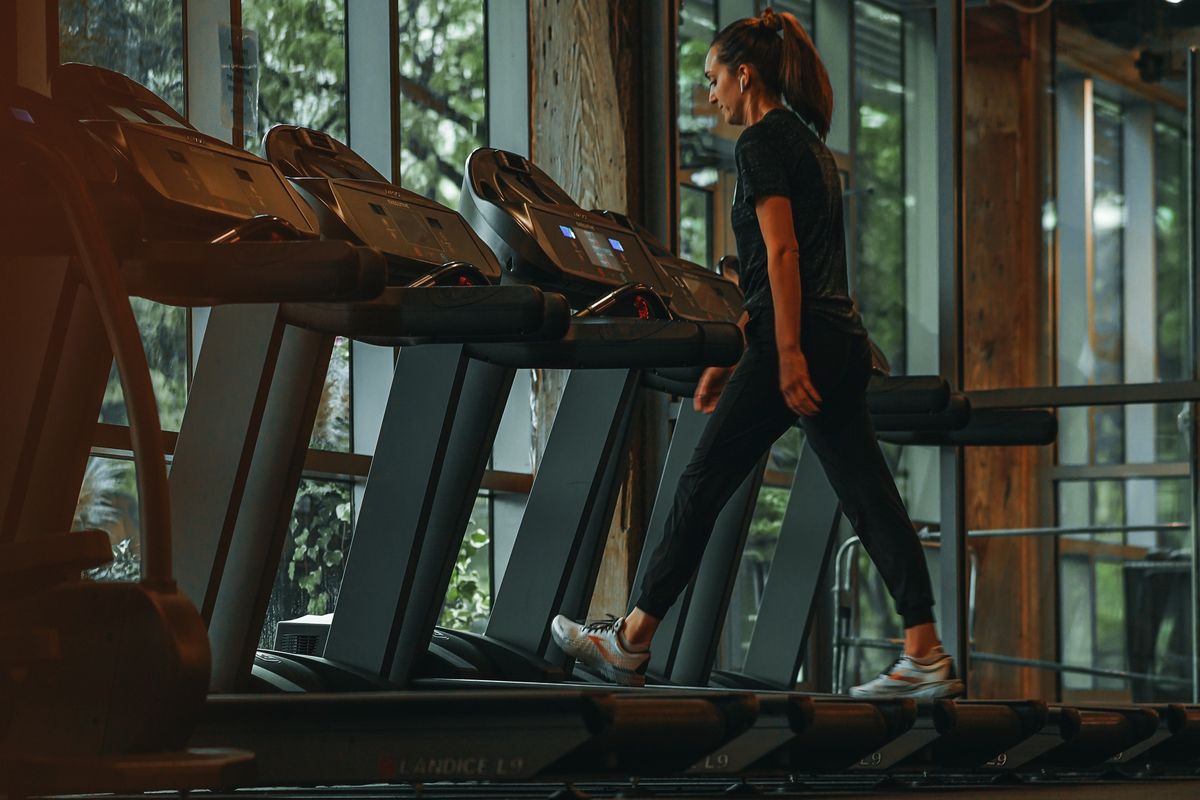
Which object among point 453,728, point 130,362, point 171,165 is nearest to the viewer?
point 130,362

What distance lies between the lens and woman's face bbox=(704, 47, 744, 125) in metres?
3.50

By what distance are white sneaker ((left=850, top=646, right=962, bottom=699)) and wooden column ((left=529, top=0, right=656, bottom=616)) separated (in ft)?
6.17

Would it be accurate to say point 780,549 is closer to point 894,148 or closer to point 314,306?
point 894,148

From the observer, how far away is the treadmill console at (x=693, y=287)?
4336 millimetres

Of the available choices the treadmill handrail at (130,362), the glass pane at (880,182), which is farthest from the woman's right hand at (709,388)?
the glass pane at (880,182)

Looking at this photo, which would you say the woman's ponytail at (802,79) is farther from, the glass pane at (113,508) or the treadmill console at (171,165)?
the glass pane at (113,508)

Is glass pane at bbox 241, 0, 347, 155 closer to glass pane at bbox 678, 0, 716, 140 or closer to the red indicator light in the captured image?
the red indicator light

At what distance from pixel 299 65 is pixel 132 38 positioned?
0.68m

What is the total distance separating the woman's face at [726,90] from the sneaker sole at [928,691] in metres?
1.21

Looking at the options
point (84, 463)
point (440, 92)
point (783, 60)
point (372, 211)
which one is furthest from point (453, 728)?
point (440, 92)

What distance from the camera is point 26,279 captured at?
2.39 metres

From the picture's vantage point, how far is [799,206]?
3.44m

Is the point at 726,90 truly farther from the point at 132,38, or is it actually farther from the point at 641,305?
the point at 132,38

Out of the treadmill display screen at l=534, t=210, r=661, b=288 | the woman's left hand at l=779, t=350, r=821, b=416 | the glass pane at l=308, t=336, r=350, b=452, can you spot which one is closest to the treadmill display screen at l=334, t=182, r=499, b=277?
the treadmill display screen at l=534, t=210, r=661, b=288
